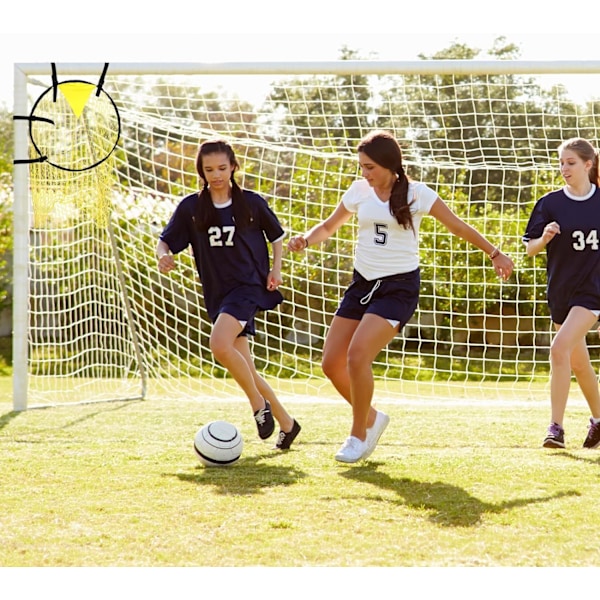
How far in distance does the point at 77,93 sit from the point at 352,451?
4.09 m

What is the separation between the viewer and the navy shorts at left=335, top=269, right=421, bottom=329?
4473mm

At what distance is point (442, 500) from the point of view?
3688 millimetres

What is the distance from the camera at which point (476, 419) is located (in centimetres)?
667

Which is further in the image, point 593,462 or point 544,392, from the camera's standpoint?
point 544,392

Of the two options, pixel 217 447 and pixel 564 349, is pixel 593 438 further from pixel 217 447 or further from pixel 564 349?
pixel 217 447

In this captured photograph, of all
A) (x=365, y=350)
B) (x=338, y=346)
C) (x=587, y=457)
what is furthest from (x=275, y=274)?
(x=587, y=457)

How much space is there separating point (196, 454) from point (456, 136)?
15.0 meters

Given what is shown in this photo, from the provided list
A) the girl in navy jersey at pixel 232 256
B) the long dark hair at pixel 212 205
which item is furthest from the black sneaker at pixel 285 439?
the long dark hair at pixel 212 205

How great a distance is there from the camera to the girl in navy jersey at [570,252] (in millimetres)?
4992

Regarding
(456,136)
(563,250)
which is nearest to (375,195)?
(563,250)

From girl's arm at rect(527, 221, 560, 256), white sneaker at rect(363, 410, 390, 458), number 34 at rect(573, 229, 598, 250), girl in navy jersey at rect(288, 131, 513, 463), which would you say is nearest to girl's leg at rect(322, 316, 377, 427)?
girl in navy jersey at rect(288, 131, 513, 463)

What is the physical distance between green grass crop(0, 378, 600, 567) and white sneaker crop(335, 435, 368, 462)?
0.16 feet

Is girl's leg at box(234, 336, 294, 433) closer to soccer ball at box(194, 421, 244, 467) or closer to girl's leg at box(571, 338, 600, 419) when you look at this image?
soccer ball at box(194, 421, 244, 467)

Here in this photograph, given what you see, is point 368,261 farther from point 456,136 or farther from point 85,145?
point 456,136
